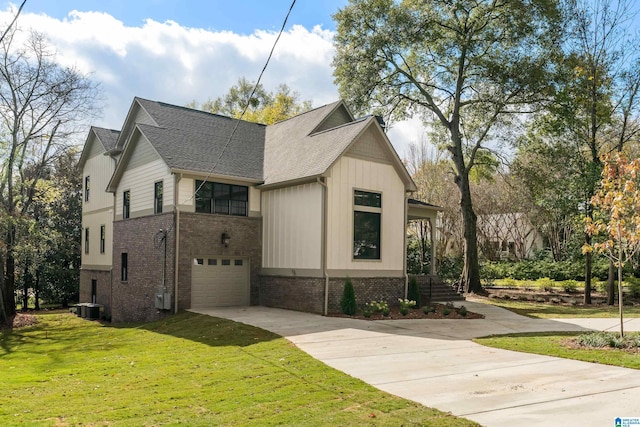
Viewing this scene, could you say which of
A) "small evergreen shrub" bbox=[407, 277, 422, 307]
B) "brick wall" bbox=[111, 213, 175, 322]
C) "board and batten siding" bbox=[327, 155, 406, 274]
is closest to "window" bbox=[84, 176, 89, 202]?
"brick wall" bbox=[111, 213, 175, 322]

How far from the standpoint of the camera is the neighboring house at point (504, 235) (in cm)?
3841

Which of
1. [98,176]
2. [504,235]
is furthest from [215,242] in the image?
[504,235]

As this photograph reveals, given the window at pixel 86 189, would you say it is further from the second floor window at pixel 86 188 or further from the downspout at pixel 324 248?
the downspout at pixel 324 248

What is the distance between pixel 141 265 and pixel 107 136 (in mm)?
9726

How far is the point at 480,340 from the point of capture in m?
12.2

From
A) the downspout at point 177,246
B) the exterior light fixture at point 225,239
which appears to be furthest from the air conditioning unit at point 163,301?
the exterior light fixture at point 225,239

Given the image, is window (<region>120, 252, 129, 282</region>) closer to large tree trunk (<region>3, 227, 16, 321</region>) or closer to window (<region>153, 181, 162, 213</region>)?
window (<region>153, 181, 162, 213</region>)

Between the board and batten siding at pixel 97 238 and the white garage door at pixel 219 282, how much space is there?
776 centimetres

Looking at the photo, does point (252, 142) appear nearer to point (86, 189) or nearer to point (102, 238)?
point (102, 238)

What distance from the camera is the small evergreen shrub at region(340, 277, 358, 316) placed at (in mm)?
16500

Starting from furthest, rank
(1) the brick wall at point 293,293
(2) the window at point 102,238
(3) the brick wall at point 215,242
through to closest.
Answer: (2) the window at point 102,238, (3) the brick wall at point 215,242, (1) the brick wall at point 293,293

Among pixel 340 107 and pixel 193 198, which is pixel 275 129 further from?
pixel 193 198

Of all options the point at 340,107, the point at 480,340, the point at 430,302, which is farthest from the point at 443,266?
the point at 480,340

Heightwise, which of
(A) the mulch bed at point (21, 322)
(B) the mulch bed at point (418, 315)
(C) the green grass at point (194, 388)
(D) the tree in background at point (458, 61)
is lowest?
(A) the mulch bed at point (21, 322)
